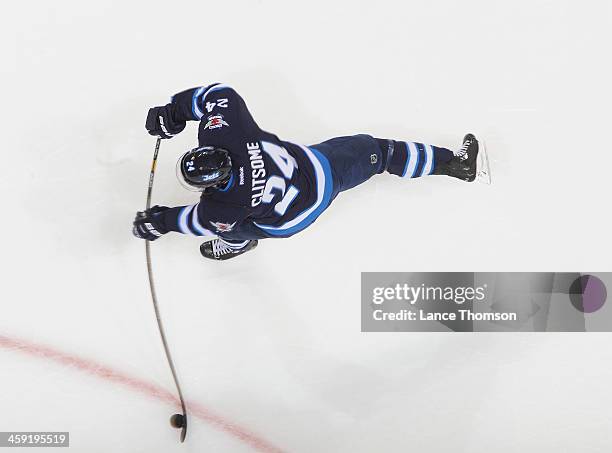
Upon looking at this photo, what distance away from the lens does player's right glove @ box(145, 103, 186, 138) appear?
122 inches

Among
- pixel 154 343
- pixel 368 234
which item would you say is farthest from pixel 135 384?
pixel 368 234

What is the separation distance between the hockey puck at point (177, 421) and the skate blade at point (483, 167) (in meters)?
2.47

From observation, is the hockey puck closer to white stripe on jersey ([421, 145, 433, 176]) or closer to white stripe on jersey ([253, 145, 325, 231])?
white stripe on jersey ([253, 145, 325, 231])

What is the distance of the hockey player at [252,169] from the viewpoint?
251 centimetres

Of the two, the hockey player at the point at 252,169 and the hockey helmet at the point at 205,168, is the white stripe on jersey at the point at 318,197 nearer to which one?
the hockey player at the point at 252,169

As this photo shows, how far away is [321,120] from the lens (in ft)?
12.2

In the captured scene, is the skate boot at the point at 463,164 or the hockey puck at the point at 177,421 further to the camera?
the hockey puck at the point at 177,421

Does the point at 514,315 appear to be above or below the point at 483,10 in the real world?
below

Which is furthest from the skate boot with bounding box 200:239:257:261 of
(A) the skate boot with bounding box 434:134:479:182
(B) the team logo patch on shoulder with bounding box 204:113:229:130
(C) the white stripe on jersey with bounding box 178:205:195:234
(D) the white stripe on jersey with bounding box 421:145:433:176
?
(A) the skate boot with bounding box 434:134:479:182

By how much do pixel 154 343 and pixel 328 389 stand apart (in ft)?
3.90

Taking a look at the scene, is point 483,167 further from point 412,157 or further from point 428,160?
point 412,157

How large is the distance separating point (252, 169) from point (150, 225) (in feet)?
3.02

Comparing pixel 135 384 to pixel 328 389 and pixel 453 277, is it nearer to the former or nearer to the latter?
pixel 328 389

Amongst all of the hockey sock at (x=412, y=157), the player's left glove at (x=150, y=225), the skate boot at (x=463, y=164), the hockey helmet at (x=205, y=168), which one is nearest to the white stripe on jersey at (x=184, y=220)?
the player's left glove at (x=150, y=225)
